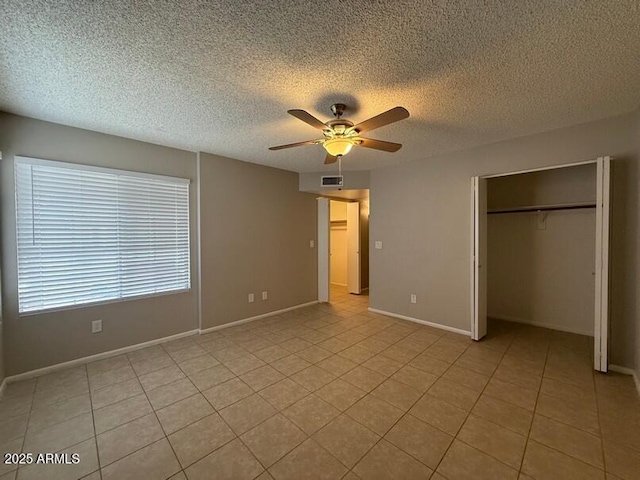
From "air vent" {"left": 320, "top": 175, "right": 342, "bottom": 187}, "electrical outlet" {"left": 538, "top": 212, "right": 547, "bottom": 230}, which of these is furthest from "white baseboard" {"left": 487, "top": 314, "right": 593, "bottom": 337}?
"air vent" {"left": 320, "top": 175, "right": 342, "bottom": 187}

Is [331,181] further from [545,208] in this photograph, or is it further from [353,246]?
[545,208]

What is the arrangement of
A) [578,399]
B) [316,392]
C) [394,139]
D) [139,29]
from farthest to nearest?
[394,139]
[316,392]
[578,399]
[139,29]

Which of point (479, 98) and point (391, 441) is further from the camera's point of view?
point (479, 98)

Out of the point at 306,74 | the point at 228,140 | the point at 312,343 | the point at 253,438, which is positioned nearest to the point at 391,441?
Result: the point at 253,438

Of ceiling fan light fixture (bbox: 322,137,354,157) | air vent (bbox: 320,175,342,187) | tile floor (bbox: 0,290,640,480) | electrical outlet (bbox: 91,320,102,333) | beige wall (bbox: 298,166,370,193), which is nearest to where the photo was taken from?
tile floor (bbox: 0,290,640,480)

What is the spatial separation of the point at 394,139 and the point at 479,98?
101 cm

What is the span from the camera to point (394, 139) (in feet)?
10.0

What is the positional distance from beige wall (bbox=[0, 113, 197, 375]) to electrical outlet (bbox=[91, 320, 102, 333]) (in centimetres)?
4

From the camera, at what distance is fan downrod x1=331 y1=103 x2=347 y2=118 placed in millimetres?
2155

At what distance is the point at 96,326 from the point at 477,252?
14.5 feet

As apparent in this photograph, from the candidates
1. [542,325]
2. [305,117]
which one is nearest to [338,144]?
[305,117]

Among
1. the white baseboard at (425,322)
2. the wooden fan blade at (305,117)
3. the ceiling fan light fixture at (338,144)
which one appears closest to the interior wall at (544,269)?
the white baseboard at (425,322)

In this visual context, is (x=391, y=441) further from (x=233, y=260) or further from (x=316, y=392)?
(x=233, y=260)

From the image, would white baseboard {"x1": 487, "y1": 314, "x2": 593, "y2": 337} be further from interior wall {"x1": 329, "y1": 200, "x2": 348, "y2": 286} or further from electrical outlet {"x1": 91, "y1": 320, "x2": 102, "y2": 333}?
electrical outlet {"x1": 91, "y1": 320, "x2": 102, "y2": 333}
